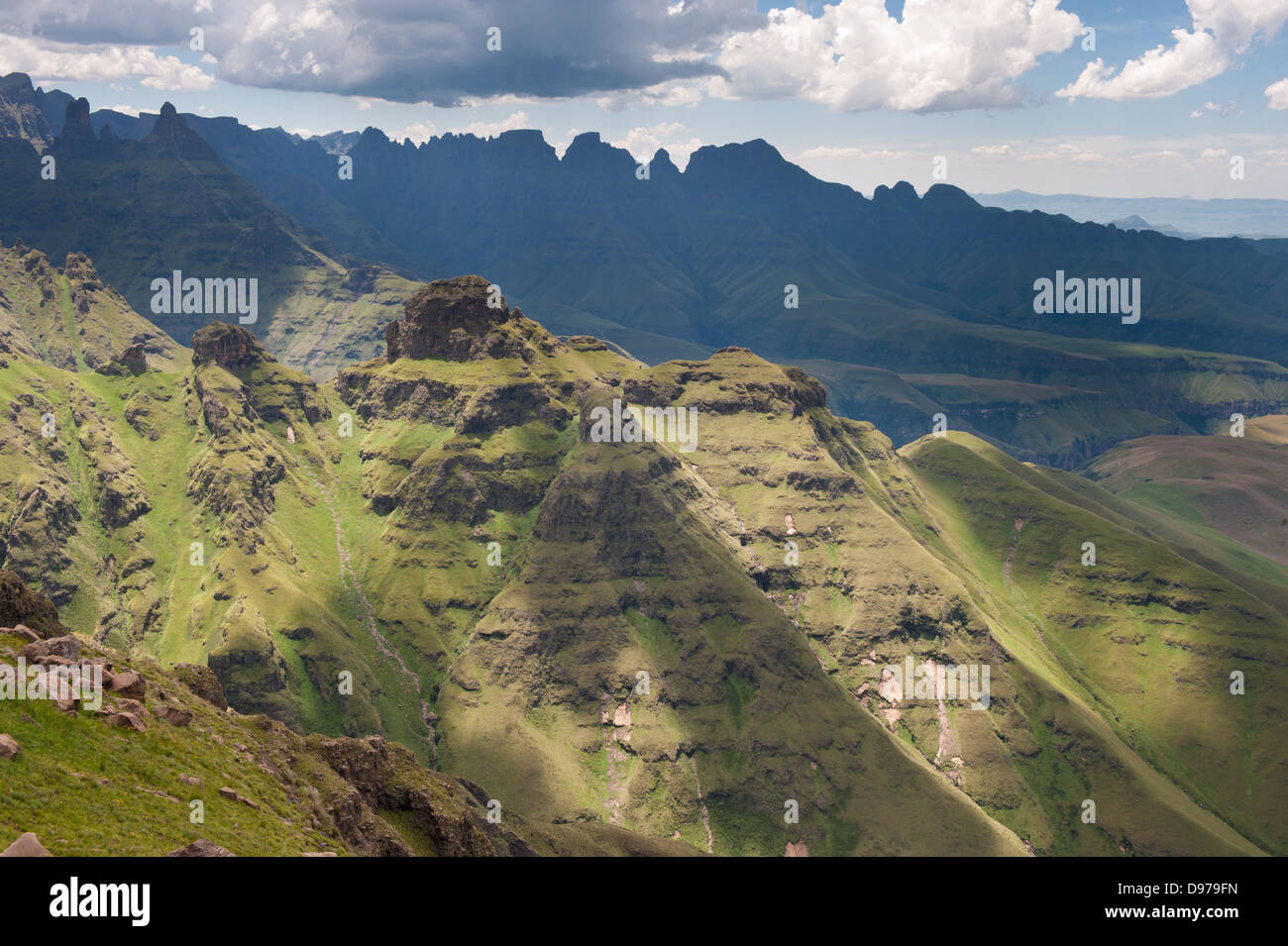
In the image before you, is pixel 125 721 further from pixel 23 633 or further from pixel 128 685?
pixel 23 633

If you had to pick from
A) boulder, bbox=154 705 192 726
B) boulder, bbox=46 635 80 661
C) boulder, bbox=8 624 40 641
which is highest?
boulder, bbox=8 624 40 641

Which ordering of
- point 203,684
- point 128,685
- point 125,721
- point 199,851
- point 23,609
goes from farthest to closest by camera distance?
point 203,684 → point 23,609 → point 128,685 → point 125,721 → point 199,851

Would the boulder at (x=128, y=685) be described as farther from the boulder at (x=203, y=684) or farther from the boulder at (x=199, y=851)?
the boulder at (x=199, y=851)

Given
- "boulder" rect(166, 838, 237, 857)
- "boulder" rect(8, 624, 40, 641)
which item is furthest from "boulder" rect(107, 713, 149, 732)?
"boulder" rect(166, 838, 237, 857)

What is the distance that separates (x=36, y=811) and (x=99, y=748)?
40.9ft

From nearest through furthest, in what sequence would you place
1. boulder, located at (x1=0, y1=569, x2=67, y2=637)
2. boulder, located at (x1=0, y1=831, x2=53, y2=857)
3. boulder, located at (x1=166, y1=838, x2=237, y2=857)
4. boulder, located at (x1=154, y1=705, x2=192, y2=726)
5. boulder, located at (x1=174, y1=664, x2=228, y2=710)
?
boulder, located at (x1=0, y1=831, x2=53, y2=857) → boulder, located at (x1=166, y1=838, x2=237, y2=857) → boulder, located at (x1=154, y1=705, x2=192, y2=726) → boulder, located at (x1=0, y1=569, x2=67, y2=637) → boulder, located at (x1=174, y1=664, x2=228, y2=710)

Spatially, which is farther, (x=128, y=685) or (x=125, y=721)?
(x=128, y=685)

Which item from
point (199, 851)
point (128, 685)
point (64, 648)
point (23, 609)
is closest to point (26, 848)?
point (199, 851)

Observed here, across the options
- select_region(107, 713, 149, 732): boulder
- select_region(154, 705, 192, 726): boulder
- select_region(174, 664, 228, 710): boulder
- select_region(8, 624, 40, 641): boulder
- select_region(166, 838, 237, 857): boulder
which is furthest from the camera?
select_region(174, 664, 228, 710): boulder

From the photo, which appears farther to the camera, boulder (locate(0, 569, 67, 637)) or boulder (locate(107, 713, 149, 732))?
boulder (locate(0, 569, 67, 637))

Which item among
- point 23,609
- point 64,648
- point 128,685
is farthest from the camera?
point 23,609

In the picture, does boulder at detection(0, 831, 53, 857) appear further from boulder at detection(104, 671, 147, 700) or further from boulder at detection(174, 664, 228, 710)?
boulder at detection(174, 664, 228, 710)
